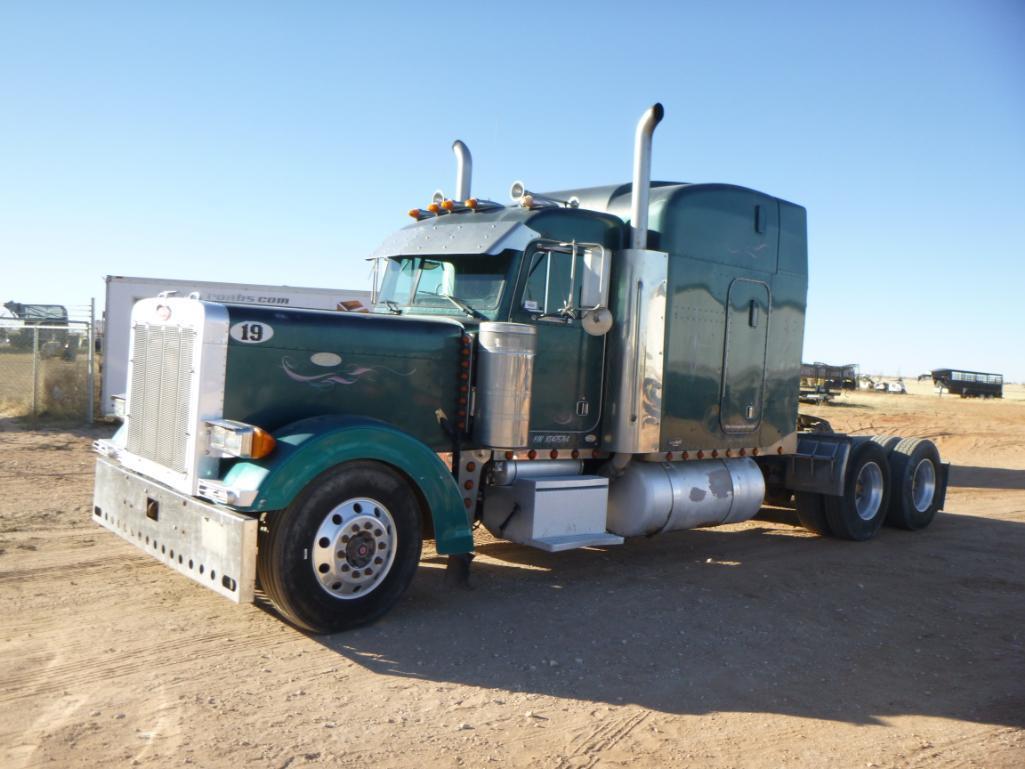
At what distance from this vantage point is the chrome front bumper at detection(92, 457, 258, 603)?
17.0 ft

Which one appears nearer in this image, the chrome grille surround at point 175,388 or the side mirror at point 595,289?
the chrome grille surround at point 175,388

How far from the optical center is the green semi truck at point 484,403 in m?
5.62

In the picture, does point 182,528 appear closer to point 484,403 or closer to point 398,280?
point 484,403

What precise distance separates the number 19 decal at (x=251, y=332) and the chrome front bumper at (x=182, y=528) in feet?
3.52

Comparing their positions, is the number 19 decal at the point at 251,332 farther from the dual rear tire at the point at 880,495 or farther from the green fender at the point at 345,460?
the dual rear tire at the point at 880,495

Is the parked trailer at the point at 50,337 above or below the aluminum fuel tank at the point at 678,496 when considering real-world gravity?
above

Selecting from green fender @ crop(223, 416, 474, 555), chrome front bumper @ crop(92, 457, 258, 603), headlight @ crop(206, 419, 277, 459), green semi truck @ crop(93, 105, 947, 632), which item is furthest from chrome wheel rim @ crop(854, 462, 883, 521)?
chrome front bumper @ crop(92, 457, 258, 603)

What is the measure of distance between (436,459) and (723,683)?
235 centimetres

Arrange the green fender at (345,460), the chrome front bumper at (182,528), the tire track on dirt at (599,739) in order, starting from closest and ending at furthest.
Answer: the tire track on dirt at (599,739) < the chrome front bumper at (182,528) < the green fender at (345,460)

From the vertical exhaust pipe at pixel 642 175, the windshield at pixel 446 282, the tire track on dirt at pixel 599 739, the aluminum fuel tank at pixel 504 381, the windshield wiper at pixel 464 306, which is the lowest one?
the tire track on dirt at pixel 599 739

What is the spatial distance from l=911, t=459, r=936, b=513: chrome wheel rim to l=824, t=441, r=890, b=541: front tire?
0.69 metres

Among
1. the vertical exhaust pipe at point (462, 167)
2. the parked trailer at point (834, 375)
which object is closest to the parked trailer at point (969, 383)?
the parked trailer at point (834, 375)

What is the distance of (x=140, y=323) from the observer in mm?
6465

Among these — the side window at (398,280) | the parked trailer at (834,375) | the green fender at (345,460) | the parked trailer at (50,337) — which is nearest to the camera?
the green fender at (345,460)
